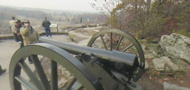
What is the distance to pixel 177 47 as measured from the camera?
378 centimetres

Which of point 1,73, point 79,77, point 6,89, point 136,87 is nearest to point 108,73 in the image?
point 136,87

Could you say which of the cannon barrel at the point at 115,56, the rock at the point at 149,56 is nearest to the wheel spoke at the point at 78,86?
the cannon barrel at the point at 115,56

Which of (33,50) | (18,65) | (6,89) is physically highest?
(33,50)

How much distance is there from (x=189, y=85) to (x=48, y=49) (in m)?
3.18

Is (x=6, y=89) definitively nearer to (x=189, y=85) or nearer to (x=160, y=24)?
(x=189, y=85)

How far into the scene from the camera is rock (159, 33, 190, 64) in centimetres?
355

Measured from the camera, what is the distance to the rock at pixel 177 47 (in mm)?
3551

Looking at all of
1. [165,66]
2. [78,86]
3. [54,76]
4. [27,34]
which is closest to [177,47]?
[165,66]

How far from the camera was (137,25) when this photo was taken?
5.70 meters

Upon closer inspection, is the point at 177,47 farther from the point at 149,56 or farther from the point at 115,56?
the point at 115,56

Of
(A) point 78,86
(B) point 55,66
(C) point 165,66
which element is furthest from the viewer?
(C) point 165,66

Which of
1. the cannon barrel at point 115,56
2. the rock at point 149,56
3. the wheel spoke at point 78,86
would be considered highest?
the cannon barrel at point 115,56

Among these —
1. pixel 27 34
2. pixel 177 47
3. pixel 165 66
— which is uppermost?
pixel 27 34

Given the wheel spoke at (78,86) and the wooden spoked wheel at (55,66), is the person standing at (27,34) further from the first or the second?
the wheel spoke at (78,86)
